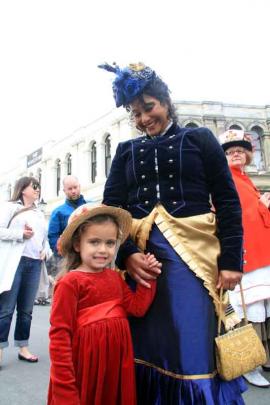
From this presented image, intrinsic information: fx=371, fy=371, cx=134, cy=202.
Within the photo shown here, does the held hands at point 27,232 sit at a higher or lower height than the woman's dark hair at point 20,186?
lower

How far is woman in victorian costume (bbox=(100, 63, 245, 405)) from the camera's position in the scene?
176 cm

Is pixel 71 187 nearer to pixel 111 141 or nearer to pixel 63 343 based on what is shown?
pixel 63 343

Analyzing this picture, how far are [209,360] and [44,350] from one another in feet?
9.89

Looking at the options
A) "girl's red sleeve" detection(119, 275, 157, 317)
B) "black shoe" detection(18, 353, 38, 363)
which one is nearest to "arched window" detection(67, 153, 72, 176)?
"black shoe" detection(18, 353, 38, 363)

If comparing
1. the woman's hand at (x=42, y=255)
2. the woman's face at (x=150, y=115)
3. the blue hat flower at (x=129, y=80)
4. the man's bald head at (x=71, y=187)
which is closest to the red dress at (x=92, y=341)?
the woman's face at (x=150, y=115)

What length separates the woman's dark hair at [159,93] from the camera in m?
2.08

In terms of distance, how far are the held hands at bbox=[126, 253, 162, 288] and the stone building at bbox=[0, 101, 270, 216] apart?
1575cm

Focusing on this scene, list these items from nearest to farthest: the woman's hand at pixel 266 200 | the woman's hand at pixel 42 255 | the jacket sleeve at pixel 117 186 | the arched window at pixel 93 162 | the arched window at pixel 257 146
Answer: the jacket sleeve at pixel 117 186 → the woman's hand at pixel 266 200 → the woman's hand at pixel 42 255 → the arched window at pixel 257 146 → the arched window at pixel 93 162

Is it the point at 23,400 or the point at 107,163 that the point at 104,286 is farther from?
the point at 107,163

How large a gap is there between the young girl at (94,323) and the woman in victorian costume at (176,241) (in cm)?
9

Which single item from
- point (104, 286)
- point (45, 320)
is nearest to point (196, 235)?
point (104, 286)

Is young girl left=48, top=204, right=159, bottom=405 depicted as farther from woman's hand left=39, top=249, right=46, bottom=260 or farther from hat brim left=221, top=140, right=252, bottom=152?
woman's hand left=39, top=249, right=46, bottom=260

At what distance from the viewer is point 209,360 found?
1.75 metres

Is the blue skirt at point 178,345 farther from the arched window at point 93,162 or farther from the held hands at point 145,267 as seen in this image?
the arched window at point 93,162
